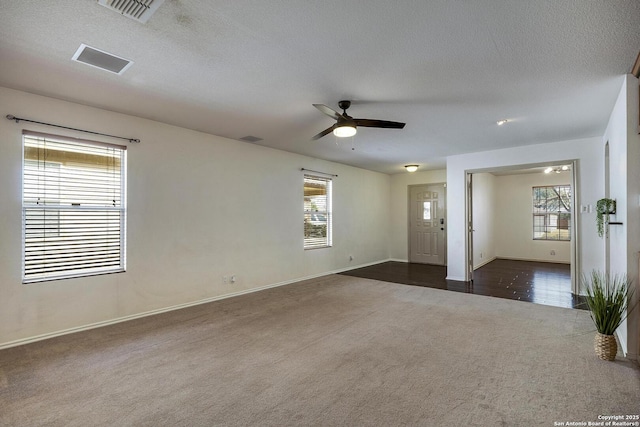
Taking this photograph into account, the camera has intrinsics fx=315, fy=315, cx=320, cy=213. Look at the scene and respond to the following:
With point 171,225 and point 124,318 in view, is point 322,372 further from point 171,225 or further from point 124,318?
point 171,225

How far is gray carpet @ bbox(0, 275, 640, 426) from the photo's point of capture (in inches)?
79.0

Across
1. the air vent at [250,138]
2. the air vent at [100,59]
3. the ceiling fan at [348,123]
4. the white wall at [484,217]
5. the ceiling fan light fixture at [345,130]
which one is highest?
the air vent at [100,59]

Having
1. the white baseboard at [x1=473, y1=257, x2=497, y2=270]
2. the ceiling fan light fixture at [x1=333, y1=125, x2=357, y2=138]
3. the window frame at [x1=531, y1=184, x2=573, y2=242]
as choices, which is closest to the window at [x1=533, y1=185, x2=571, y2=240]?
the window frame at [x1=531, y1=184, x2=573, y2=242]

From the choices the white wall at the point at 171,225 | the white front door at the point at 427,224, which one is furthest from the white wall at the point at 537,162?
the white wall at the point at 171,225

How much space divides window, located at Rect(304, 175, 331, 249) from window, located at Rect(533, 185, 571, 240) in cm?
595

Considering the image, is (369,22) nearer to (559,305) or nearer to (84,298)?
(84,298)

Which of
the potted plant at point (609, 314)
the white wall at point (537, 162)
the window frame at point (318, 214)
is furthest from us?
the window frame at point (318, 214)

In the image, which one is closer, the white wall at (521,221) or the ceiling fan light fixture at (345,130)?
the ceiling fan light fixture at (345,130)

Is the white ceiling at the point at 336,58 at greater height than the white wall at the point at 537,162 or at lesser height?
greater

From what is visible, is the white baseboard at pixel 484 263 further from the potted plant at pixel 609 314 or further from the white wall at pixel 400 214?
the potted plant at pixel 609 314

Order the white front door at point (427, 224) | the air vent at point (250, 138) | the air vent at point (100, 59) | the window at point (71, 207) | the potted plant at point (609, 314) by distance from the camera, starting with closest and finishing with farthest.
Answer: the air vent at point (100, 59), the potted plant at point (609, 314), the window at point (71, 207), the air vent at point (250, 138), the white front door at point (427, 224)

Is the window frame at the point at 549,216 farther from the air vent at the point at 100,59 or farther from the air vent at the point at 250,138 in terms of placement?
the air vent at the point at 100,59

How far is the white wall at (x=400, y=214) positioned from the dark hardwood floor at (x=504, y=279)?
55 cm

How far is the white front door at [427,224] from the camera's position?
8195 millimetres
